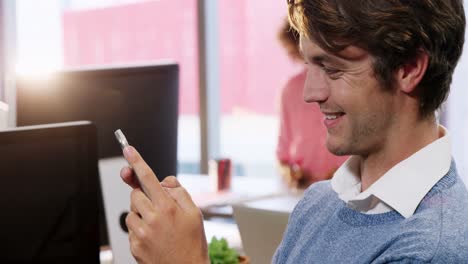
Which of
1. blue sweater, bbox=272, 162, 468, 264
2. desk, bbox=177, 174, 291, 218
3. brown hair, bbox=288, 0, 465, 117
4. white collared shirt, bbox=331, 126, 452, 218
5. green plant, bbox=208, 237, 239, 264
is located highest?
brown hair, bbox=288, 0, 465, 117

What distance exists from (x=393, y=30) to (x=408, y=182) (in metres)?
0.23

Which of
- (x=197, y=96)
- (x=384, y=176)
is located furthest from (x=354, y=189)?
(x=197, y=96)

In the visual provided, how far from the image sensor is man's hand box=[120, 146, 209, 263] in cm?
106

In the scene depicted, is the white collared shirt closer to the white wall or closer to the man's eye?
the man's eye

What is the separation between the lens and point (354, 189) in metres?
1.34

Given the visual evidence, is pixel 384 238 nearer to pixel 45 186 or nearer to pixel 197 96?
pixel 45 186

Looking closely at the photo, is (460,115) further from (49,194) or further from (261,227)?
(49,194)

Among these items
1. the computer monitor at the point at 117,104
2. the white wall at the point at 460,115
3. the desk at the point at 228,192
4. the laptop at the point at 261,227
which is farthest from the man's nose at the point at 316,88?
the white wall at the point at 460,115

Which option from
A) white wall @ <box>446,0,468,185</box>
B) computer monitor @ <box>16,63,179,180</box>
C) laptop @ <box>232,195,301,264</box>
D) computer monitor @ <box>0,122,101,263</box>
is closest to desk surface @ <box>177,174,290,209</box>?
computer monitor @ <box>16,63,179,180</box>

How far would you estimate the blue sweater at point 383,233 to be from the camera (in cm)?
106

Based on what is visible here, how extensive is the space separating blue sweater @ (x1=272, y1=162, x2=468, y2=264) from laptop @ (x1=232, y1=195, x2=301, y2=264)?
0.55ft

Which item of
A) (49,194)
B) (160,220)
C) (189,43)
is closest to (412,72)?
(160,220)

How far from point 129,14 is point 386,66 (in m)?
4.16

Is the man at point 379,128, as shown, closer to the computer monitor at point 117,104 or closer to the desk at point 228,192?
the computer monitor at point 117,104
